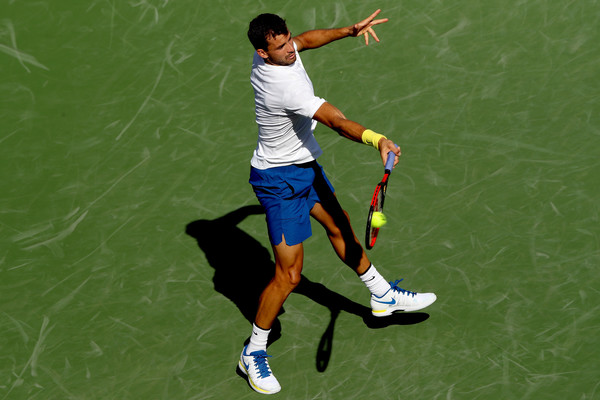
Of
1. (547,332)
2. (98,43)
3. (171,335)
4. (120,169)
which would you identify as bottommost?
(547,332)

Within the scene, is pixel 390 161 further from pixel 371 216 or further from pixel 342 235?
pixel 342 235

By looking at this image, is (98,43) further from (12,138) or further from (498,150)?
(498,150)

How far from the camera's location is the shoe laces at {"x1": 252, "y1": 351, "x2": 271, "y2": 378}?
249 inches

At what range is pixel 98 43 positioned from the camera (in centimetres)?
966

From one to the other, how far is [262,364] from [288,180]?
1.28m

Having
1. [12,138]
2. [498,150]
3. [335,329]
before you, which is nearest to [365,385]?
[335,329]

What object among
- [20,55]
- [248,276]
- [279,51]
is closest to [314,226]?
[248,276]

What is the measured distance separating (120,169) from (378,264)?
2.67 meters

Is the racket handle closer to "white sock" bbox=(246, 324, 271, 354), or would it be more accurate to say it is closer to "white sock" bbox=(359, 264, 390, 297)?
"white sock" bbox=(359, 264, 390, 297)

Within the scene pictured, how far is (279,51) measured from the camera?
5773mm

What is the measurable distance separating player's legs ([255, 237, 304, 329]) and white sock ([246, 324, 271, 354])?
0.13ft

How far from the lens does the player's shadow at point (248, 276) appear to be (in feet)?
22.3

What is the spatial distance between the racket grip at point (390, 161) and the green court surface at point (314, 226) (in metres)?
1.72

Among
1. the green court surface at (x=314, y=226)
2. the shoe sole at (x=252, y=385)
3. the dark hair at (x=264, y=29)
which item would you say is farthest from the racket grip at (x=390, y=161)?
the shoe sole at (x=252, y=385)
